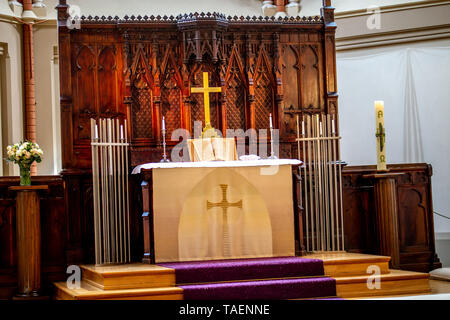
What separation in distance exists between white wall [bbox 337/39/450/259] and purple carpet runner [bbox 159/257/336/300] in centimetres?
364

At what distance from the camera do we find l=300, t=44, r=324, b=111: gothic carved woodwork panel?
29.7 ft

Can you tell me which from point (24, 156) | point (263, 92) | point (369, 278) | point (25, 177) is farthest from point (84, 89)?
point (369, 278)

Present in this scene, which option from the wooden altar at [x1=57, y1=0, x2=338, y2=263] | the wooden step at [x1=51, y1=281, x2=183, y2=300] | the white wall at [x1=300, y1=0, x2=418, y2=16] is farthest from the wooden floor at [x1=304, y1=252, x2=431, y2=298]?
the white wall at [x1=300, y1=0, x2=418, y2=16]

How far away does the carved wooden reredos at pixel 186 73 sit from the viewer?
8.50 m

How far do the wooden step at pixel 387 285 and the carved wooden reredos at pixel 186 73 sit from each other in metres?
2.47

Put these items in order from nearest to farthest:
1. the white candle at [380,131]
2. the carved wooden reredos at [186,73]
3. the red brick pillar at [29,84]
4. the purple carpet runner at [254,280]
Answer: the purple carpet runner at [254,280] < the white candle at [380,131] < the carved wooden reredos at [186,73] < the red brick pillar at [29,84]

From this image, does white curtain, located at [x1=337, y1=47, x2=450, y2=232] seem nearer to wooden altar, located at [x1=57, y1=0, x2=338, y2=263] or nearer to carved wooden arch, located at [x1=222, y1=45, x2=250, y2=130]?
wooden altar, located at [x1=57, y1=0, x2=338, y2=263]

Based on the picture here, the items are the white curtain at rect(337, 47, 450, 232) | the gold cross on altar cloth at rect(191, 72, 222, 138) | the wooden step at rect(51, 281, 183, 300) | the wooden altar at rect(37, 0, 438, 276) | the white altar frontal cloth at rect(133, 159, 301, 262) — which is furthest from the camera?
the white curtain at rect(337, 47, 450, 232)

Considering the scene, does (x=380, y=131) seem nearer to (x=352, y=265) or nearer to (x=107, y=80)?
(x=352, y=265)

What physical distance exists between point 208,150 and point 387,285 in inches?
103

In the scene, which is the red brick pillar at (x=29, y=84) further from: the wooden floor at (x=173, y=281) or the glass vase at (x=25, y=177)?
the wooden floor at (x=173, y=281)

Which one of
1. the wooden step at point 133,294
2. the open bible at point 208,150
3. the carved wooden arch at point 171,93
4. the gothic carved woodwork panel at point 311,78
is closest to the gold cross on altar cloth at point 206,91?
the open bible at point 208,150
